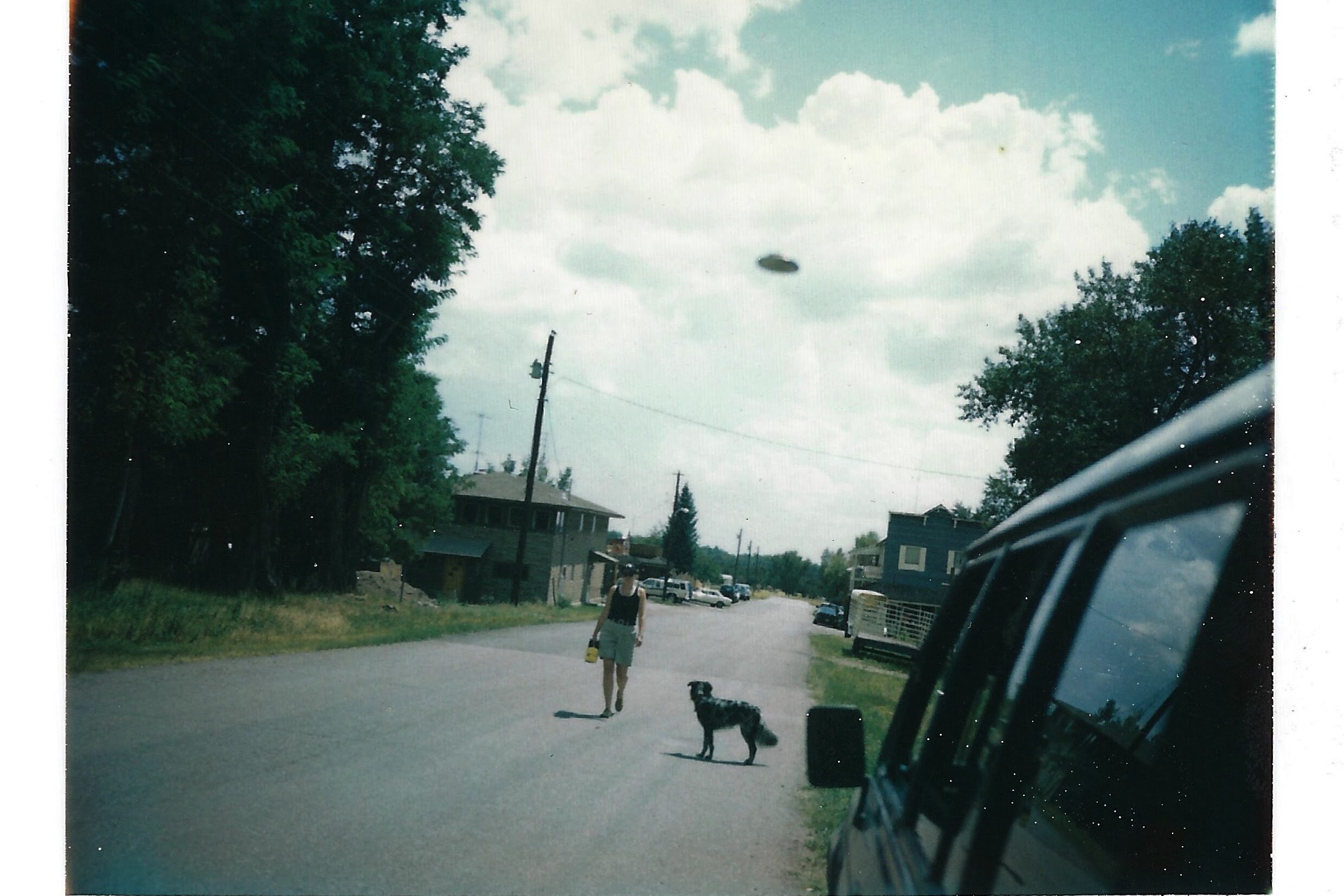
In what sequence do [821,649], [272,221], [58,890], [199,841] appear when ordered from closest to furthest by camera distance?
[58,890] < [199,841] < [272,221] < [821,649]

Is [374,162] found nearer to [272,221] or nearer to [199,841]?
[272,221]

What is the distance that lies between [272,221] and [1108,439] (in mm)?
21059

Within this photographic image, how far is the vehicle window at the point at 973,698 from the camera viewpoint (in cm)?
147

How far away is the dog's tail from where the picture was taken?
743 cm

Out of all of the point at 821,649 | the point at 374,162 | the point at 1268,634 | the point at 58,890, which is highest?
the point at 374,162

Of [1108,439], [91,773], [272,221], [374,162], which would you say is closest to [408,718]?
[91,773]

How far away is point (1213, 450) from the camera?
0.96 metres

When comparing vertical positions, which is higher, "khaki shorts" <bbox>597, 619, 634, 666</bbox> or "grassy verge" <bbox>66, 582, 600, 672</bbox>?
"khaki shorts" <bbox>597, 619, 634, 666</bbox>

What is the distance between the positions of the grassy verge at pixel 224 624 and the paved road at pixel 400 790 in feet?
3.06

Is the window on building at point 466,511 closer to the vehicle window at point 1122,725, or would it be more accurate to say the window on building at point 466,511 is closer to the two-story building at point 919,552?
the two-story building at point 919,552

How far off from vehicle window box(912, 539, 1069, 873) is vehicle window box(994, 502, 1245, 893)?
0.41 ft

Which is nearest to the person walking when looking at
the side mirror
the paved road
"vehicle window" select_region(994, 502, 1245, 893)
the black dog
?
the paved road

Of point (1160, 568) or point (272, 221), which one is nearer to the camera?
point (1160, 568)

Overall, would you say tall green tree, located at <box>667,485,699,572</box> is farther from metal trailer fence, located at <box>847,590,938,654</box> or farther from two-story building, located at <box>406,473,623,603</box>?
metal trailer fence, located at <box>847,590,938,654</box>
